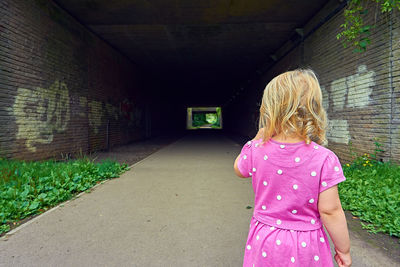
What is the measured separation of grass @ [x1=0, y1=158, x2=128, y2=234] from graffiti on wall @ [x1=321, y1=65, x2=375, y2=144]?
612 cm

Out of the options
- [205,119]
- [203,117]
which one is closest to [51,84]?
[203,117]

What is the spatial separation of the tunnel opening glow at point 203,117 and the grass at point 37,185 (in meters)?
43.7

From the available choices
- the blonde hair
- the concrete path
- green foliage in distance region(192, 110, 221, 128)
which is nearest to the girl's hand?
the blonde hair

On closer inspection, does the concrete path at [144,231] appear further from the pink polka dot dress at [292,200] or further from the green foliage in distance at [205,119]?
the green foliage in distance at [205,119]

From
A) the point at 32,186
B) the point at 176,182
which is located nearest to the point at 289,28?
the point at 176,182

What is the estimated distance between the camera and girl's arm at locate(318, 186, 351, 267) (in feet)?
3.59

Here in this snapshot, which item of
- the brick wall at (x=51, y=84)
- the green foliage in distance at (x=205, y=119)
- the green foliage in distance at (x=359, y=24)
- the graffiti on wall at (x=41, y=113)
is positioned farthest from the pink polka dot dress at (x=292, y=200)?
the green foliage in distance at (x=205, y=119)

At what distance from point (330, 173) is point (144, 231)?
2593 millimetres

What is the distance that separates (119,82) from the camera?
13.1 m

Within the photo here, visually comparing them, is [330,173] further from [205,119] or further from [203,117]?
[205,119]

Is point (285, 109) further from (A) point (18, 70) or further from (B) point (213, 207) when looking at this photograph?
(A) point (18, 70)

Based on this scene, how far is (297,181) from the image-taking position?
1.12 metres

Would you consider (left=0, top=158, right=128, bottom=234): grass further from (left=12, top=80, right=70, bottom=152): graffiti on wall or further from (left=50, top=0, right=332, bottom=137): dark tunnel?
(left=50, top=0, right=332, bottom=137): dark tunnel

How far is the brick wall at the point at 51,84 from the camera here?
599cm
